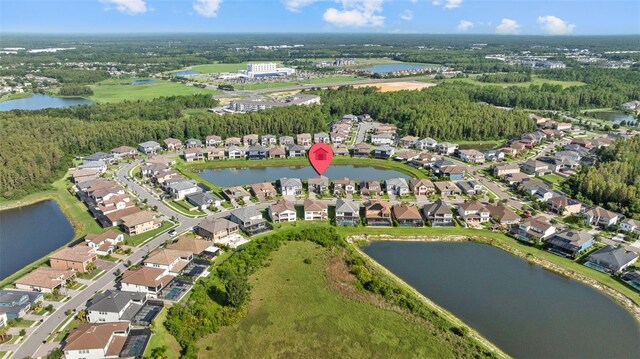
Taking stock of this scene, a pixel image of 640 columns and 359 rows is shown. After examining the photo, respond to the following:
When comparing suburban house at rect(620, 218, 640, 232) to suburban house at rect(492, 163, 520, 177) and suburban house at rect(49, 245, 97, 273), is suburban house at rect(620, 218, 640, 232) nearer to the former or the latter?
suburban house at rect(492, 163, 520, 177)

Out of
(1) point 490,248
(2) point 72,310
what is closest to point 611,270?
(1) point 490,248

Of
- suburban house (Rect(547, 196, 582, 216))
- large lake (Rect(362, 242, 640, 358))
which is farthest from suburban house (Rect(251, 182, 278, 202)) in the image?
suburban house (Rect(547, 196, 582, 216))

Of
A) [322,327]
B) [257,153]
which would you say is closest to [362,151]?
[257,153]

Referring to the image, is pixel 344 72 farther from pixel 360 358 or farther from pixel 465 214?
pixel 360 358

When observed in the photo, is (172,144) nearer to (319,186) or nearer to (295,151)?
(295,151)

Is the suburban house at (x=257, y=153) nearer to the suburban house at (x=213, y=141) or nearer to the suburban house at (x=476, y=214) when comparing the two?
the suburban house at (x=213, y=141)

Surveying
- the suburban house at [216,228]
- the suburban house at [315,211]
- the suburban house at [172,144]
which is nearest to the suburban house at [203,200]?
the suburban house at [216,228]
